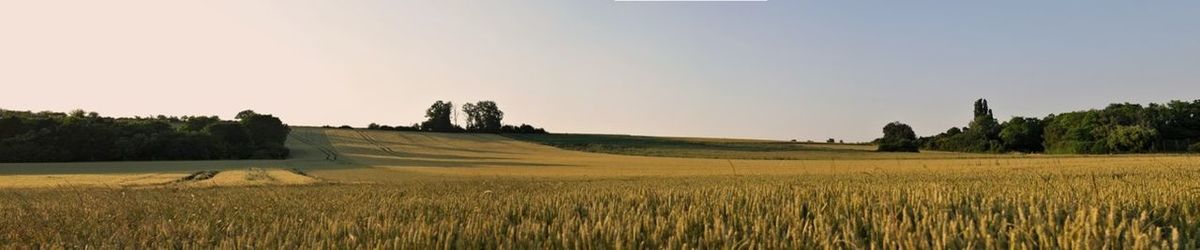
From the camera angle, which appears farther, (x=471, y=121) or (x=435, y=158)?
(x=471, y=121)

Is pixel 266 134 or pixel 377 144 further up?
pixel 266 134

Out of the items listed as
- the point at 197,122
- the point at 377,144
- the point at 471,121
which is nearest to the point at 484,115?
the point at 471,121

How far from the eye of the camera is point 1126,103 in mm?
94312

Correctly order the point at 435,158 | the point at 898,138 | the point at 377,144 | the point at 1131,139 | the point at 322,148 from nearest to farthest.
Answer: the point at 435,158 → the point at 1131,139 → the point at 322,148 → the point at 377,144 → the point at 898,138

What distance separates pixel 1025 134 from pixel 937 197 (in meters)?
105

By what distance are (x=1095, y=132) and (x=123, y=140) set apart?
352 feet

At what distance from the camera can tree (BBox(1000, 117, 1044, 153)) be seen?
309ft

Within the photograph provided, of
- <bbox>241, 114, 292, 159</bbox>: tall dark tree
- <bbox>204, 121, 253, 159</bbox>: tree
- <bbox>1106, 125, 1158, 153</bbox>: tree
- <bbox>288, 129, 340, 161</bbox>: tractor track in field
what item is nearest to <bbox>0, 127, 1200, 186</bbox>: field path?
<bbox>288, 129, 340, 161</bbox>: tractor track in field

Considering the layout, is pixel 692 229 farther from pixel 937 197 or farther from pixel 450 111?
pixel 450 111

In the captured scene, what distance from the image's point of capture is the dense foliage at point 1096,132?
83438 mm

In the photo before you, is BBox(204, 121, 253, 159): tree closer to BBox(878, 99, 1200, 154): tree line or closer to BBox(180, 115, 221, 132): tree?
BBox(180, 115, 221, 132): tree

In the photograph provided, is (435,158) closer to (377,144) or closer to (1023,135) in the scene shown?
(377,144)

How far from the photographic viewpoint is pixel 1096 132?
88.8m

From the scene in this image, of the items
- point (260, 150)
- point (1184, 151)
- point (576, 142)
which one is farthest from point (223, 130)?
point (1184, 151)
